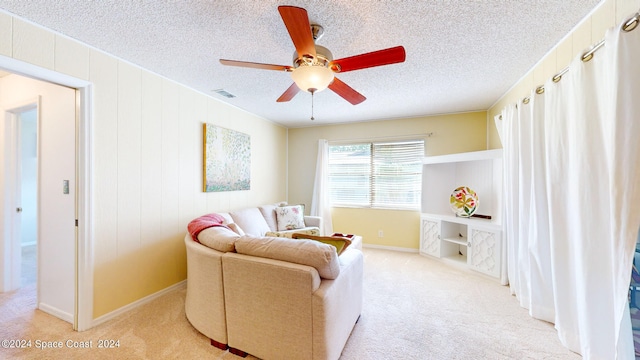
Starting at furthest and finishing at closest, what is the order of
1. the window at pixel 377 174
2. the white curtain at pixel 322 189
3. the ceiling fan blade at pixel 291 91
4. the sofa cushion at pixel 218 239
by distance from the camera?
the white curtain at pixel 322 189 < the window at pixel 377 174 < the ceiling fan blade at pixel 291 91 < the sofa cushion at pixel 218 239

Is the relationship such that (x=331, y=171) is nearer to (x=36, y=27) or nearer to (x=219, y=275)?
(x=219, y=275)

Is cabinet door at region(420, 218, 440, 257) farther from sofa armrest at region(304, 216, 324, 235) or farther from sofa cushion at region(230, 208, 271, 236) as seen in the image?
sofa cushion at region(230, 208, 271, 236)

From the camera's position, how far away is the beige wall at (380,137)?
398 centimetres

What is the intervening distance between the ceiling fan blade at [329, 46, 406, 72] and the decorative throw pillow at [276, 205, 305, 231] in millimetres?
2722

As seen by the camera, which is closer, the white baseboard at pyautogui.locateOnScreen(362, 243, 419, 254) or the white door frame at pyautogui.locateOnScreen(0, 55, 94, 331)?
Answer: the white door frame at pyautogui.locateOnScreen(0, 55, 94, 331)

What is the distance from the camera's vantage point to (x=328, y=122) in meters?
4.69

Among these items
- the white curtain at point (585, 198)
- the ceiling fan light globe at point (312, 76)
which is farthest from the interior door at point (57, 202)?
the white curtain at point (585, 198)

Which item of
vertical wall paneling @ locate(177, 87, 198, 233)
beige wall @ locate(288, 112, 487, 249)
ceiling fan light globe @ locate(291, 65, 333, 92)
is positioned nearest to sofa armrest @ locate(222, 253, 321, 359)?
ceiling fan light globe @ locate(291, 65, 333, 92)

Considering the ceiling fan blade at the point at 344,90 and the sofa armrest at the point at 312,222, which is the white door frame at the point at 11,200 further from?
the sofa armrest at the point at 312,222

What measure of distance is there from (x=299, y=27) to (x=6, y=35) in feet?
6.63

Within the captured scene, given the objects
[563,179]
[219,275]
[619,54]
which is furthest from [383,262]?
[619,54]

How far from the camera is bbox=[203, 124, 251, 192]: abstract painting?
10.6 feet

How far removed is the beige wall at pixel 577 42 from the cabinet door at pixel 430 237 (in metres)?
1.98

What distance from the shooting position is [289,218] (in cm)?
399
